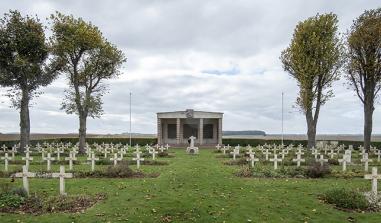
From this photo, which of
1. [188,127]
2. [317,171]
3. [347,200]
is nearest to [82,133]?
[188,127]

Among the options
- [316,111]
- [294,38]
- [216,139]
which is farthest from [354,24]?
[216,139]

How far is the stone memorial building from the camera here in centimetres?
5703

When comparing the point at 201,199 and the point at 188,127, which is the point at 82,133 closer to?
the point at 188,127

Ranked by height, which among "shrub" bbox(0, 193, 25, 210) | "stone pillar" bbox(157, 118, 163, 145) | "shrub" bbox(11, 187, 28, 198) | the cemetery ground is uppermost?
"stone pillar" bbox(157, 118, 163, 145)

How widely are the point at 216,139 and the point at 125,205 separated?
48187mm

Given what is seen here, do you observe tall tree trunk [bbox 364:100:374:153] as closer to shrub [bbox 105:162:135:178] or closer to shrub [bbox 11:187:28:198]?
shrub [bbox 105:162:135:178]

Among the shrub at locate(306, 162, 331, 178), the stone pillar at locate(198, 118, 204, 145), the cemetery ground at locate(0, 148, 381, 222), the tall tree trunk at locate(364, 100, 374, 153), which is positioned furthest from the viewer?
the stone pillar at locate(198, 118, 204, 145)

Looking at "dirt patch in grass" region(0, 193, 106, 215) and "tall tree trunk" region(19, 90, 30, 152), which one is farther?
"tall tree trunk" region(19, 90, 30, 152)

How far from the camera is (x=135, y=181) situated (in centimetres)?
1861

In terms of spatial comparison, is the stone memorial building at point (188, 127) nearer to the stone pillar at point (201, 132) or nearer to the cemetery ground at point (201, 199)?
the stone pillar at point (201, 132)

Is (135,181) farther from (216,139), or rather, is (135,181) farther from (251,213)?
(216,139)

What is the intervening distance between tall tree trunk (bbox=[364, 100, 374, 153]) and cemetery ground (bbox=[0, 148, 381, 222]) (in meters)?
21.2

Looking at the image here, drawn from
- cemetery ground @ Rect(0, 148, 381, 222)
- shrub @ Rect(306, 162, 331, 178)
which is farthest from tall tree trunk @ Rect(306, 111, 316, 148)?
cemetery ground @ Rect(0, 148, 381, 222)

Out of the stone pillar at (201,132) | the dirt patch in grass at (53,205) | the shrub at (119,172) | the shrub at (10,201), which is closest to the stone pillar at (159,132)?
→ the stone pillar at (201,132)
